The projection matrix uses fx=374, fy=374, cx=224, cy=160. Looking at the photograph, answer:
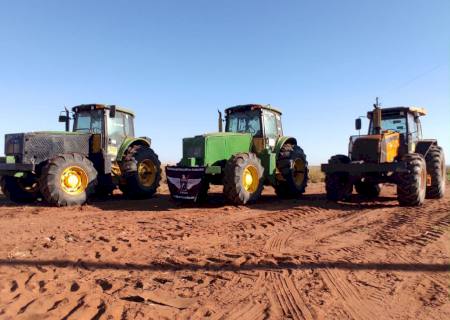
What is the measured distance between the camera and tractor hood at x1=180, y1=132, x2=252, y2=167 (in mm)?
8672

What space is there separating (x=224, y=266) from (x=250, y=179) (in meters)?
4.78

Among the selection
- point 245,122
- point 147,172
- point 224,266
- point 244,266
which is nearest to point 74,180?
point 147,172

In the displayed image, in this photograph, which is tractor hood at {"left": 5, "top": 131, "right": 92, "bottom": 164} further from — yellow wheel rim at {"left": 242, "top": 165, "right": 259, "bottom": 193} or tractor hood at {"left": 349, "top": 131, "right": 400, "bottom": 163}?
tractor hood at {"left": 349, "top": 131, "right": 400, "bottom": 163}

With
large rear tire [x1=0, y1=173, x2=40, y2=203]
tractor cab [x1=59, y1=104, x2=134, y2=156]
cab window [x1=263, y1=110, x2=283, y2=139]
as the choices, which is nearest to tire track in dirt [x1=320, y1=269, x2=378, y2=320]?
cab window [x1=263, y1=110, x2=283, y2=139]

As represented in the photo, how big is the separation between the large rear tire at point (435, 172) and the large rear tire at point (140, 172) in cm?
728

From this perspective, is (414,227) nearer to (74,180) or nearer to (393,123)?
(393,123)

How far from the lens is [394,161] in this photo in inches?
375

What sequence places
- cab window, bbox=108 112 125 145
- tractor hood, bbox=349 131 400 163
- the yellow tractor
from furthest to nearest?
cab window, bbox=108 112 125 145 → tractor hood, bbox=349 131 400 163 → the yellow tractor

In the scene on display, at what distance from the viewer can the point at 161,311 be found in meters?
3.04

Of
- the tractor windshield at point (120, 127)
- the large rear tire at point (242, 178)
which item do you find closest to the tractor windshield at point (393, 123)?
the large rear tire at point (242, 178)

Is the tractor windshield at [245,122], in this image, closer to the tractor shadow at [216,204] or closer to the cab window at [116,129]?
the tractor shadow at [216,204]

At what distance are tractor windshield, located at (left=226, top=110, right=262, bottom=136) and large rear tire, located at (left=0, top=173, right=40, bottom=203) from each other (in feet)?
17.4

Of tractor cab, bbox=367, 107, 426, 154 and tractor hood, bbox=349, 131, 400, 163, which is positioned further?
tractor cab, bbox=367, 107, 426, 154

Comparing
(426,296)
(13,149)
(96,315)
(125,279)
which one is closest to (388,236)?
(426,296)
